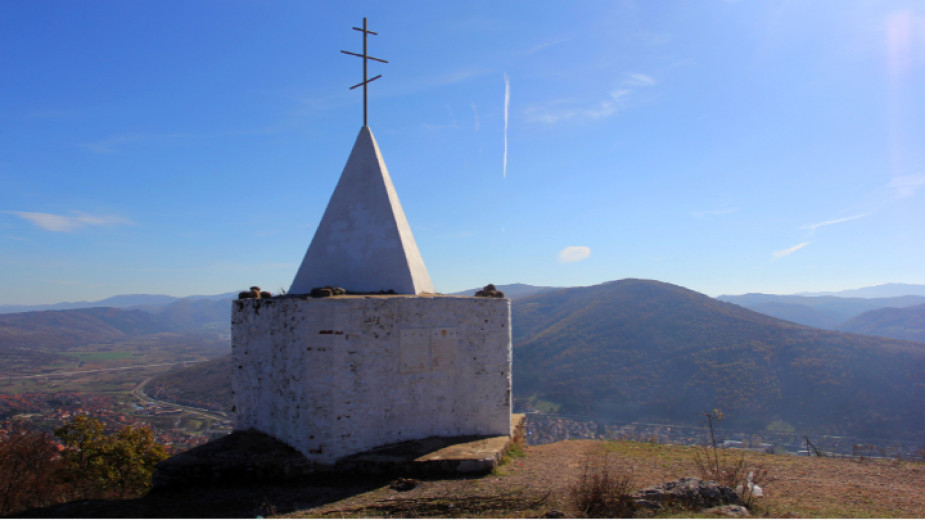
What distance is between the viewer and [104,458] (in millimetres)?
9703

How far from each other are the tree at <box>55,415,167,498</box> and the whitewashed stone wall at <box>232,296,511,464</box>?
495cm

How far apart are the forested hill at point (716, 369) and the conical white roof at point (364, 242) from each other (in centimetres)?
2808

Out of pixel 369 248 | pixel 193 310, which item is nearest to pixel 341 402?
pixel 369 248

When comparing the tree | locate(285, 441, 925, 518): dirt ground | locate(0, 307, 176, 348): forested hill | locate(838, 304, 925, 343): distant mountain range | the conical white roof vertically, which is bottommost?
locate(0, 307, 176, 348): forested hill

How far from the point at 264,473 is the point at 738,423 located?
30536 millimetres

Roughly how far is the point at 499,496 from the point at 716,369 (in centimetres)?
3442

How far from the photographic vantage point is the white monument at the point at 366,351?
19.5 ft

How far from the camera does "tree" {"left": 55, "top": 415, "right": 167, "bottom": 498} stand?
942 centimetres

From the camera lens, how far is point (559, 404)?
34.2 metres

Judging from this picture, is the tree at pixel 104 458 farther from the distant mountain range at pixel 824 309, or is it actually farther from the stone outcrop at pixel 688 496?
the distant mountain range at pixel 824 309

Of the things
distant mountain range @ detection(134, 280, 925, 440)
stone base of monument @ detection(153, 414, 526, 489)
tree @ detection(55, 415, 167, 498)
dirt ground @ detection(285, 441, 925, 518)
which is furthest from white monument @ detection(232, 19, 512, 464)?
distant mountain range @ detection(134, 280, 925, 440)

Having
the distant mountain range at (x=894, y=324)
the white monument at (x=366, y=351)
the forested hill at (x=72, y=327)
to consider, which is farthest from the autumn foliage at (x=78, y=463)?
the forested hill at (x=72, y=327)

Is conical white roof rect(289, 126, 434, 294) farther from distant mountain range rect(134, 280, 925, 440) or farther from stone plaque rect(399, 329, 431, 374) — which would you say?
distant mountain range rect(134, 280, 925, 440)

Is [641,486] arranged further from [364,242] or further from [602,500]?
[364,242]
